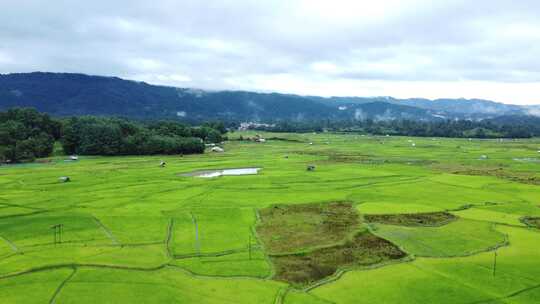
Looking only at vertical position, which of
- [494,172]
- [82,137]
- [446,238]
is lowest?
[446,238]

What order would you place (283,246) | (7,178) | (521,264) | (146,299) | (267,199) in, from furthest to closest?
(7,178) < (267,199) < (283,246) < (521,264) < (146,299)

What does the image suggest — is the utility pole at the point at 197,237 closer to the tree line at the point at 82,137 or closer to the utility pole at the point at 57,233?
the utility pole at the point at 57,233

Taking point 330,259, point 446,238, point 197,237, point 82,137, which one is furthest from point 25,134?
point 446,238

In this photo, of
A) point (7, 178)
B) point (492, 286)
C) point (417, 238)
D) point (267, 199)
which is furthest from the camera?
point (7, 178)

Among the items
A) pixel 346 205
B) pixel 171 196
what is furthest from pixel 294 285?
pixel 171 196

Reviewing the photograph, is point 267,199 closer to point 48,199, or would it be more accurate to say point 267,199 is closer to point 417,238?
point 417,238

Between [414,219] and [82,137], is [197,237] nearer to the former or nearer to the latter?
[414,219]
